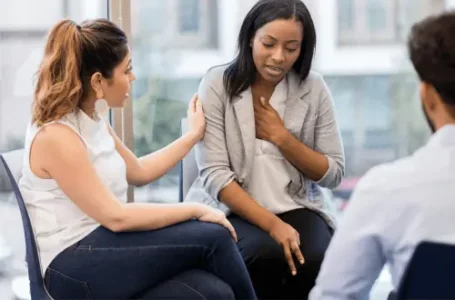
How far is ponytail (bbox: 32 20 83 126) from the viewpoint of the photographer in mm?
1958

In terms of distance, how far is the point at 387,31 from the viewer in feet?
10.2

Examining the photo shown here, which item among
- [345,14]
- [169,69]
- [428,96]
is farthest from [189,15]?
[428,96]

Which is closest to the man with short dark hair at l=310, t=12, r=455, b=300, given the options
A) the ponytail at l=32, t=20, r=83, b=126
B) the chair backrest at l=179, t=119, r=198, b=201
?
the ponytail at l=32, t=20, r=83, b=126

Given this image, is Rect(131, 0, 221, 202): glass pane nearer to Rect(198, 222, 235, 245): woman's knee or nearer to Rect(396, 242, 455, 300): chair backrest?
Rect(198, 222, 235, 245): woman's knee

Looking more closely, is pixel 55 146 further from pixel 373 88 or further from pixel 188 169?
pixel 373 88

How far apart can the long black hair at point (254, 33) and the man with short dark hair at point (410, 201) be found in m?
1.00

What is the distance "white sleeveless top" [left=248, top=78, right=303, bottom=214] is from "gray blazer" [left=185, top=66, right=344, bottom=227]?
24 mm

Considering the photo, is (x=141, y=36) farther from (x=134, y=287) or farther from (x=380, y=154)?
(x=134, y=287)

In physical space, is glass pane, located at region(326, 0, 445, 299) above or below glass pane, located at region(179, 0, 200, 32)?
below

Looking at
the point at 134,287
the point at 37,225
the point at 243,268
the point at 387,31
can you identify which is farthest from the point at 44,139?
the point at 387,31

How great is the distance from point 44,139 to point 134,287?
44 centimetres

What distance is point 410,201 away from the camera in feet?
4.09

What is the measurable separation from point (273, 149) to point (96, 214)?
721mm

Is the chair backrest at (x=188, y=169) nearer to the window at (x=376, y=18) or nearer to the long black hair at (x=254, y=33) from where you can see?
the long black hair at (x=254, y=33)
